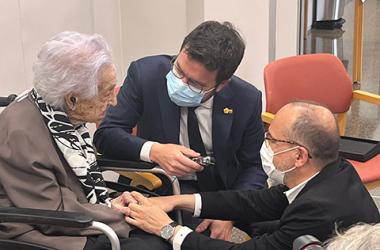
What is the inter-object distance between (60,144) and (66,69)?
0.24m

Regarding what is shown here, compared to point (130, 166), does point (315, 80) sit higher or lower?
higher

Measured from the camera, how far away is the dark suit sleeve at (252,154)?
238cm

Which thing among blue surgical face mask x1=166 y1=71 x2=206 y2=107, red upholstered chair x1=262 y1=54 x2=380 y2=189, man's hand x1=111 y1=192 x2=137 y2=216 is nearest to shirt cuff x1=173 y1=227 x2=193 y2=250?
man's hand x1=111 y1=192 x2=137 y2=216

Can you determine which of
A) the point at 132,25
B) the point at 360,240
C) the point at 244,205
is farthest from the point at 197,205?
the point at 132,25

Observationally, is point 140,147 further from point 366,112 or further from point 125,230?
point 366,112

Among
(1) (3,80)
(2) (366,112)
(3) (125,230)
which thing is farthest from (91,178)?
(2) (366,112)

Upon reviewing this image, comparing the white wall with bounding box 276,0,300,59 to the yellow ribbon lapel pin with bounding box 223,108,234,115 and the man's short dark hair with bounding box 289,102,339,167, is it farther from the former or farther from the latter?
the man's short dark hair with bounding box 289,102,339,167

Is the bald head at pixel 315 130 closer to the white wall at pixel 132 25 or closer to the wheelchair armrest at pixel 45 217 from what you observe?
the wheelchair armrest at pixel 45 217

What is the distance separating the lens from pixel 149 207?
2.00 m

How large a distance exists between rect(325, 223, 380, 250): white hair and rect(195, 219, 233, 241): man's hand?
1.14m

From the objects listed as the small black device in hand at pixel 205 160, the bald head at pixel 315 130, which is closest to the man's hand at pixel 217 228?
the small black device in hand at pixel 205 160

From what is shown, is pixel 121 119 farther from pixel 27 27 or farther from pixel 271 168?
pixel 27 27

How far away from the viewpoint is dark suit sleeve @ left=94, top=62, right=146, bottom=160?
2326 mm

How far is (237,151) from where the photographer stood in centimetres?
243
